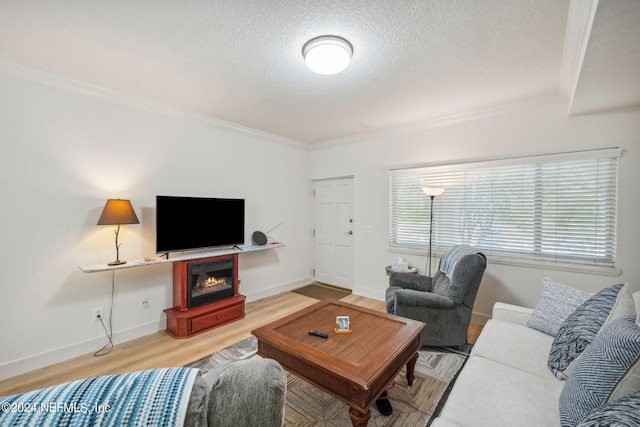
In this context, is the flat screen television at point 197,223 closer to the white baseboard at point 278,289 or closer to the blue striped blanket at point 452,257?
the white baseboard at point 278,289

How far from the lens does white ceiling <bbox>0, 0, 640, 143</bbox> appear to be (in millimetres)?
1625

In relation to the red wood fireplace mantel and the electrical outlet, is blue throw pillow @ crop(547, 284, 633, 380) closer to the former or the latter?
the red wood fireplace mantel

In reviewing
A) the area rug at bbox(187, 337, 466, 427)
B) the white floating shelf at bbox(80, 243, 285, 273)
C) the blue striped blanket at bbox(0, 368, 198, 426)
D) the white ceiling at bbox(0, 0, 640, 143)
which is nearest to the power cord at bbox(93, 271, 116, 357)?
the white floating shelf at bbox(80, 243, 285, 273)

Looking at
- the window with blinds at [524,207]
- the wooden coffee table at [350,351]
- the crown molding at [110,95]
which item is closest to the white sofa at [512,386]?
the wooden coffee table at [350,351]

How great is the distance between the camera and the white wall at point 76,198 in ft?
7.49

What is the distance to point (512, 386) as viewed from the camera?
1.38 m

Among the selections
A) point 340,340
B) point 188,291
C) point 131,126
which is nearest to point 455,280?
point 340,340

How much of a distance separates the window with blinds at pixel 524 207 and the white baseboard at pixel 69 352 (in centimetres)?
333

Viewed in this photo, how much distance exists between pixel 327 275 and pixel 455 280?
2666mm

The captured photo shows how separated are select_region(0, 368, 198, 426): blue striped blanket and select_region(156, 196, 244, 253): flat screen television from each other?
8.59ft

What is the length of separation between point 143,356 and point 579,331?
3.26m

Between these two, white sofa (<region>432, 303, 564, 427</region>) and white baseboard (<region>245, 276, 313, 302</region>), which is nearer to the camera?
white sofa (<region>432, 303, 564, 427</region>)

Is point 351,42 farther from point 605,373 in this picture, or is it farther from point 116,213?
point 116,213

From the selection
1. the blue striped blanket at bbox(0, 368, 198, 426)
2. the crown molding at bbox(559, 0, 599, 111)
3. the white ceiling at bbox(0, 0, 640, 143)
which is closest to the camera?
the blue striped blanket at bbox(0, 368, 198, 426)
